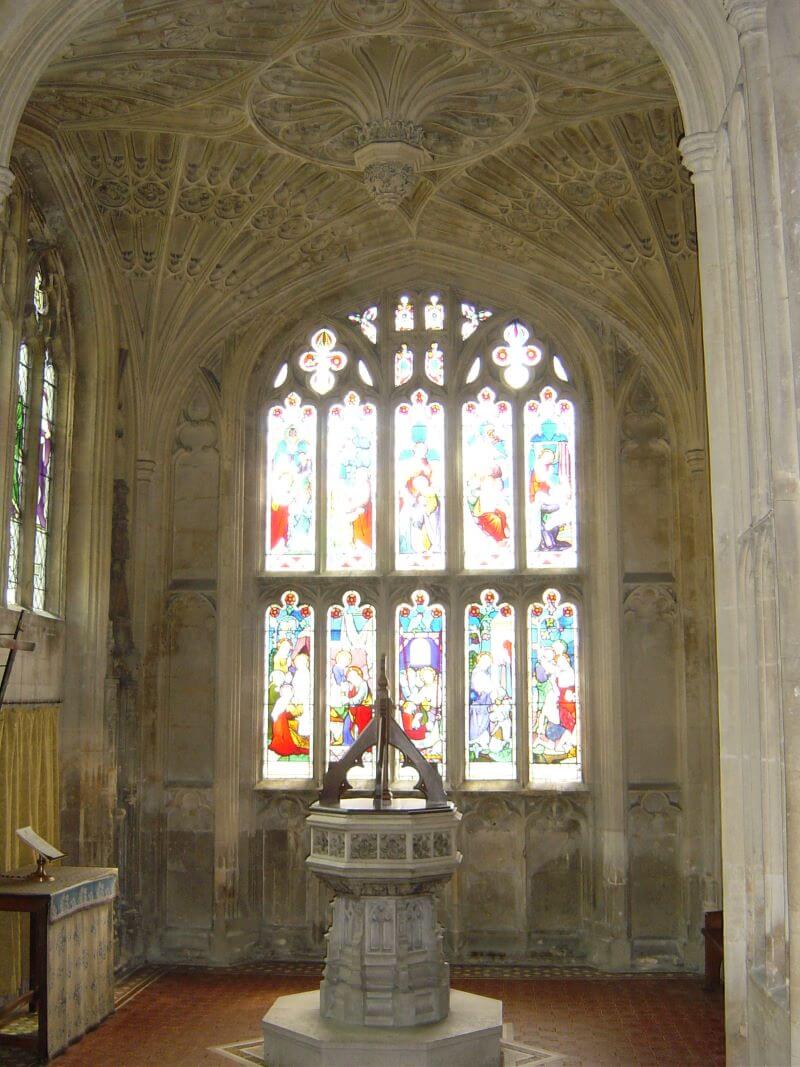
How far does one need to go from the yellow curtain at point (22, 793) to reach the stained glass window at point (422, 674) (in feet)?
11.1

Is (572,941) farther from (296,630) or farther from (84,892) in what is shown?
(84,892)

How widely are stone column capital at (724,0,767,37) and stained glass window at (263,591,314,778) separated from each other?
7.87 m

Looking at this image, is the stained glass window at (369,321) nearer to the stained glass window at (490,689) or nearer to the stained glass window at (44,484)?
the stained glass window at (490,689)

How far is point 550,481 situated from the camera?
1217 centimetres

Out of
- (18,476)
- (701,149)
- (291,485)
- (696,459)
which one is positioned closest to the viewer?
(701,149)

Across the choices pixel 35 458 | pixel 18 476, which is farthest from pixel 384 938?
pixel 35 458

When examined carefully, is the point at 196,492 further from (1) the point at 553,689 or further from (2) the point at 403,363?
(1) the point at 553,689

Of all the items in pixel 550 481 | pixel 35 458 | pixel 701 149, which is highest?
pixel 701 149

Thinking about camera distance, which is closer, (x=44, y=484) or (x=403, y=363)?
(x=44, y=484)

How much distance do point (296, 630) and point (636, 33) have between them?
632 centimetres

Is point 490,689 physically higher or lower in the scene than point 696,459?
lower

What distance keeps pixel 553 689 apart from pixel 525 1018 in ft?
11.2

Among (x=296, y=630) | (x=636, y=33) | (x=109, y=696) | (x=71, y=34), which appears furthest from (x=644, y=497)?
(x=71, y=34)

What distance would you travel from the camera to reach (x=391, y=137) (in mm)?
9555
